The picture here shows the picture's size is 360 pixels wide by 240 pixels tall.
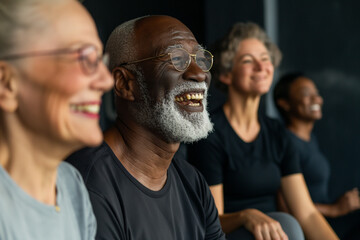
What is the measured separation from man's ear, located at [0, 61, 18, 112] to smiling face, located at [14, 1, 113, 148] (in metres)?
0.01

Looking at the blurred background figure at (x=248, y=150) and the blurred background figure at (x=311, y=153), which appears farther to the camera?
the blurred background figure at (x=311, y=153)

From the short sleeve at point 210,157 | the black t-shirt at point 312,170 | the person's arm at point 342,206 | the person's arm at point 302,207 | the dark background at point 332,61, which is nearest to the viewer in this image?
the short sleeve at point 210,157

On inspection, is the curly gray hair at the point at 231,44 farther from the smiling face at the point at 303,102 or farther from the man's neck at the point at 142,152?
the man's neck at the point at 142,152

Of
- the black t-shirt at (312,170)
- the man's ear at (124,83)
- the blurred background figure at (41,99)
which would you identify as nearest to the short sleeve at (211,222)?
the man's ear at (124,83)

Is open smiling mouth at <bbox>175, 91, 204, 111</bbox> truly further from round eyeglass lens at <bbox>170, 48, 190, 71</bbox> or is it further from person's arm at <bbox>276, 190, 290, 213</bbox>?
person's arm at <bbox>276, 190, 290, 213</bbox>

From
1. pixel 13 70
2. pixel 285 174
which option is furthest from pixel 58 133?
pixel 285 174

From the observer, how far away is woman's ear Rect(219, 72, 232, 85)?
271cm

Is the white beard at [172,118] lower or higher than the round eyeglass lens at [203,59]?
lower

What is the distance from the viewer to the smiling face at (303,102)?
3.56 m

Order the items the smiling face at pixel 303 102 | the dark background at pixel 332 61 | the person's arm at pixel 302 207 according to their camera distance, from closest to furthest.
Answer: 1. the person's arm at pixel 302 207
2. the smiling face at pixel 303 102
3. the dark background at pixel 332 61

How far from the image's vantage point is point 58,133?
40.5 inches

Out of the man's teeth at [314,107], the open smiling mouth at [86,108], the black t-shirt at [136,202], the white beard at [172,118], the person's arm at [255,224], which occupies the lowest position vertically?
the man's teeth at [314,107]

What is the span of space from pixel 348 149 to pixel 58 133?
15.2ft

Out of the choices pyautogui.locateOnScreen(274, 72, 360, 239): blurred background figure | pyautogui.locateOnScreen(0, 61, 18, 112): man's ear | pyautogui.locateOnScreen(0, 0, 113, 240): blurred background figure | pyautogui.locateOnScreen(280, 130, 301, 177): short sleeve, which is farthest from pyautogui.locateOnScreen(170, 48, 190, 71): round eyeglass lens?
pyautogui.locateOnScreen(274, 72, 360, 239): blurred background figure
